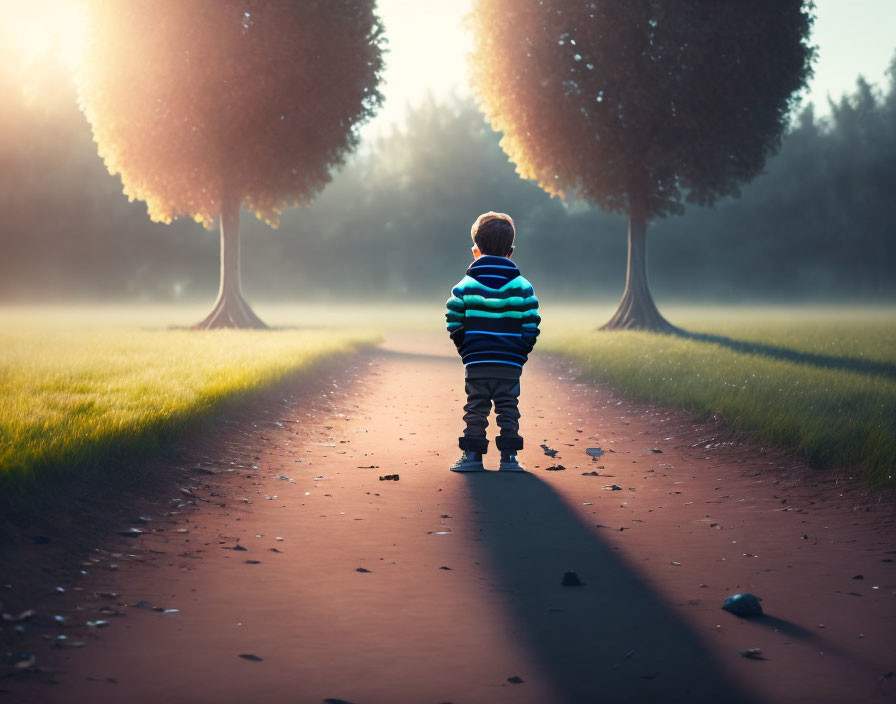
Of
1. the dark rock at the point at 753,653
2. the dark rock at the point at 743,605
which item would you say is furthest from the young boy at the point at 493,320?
the dark rock at the point at 753,653

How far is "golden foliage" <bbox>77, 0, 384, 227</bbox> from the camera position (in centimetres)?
2939

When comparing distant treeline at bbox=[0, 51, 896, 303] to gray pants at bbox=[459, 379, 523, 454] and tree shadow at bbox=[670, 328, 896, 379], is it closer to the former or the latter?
tree shadow at bbox=[670, 328, 896, 379]

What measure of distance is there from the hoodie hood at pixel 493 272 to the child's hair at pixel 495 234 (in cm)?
16

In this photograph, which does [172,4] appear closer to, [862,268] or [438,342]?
[438,342]

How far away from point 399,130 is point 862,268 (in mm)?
38688

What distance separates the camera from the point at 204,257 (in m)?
65.2

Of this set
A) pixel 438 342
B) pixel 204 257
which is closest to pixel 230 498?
pixel 438 342

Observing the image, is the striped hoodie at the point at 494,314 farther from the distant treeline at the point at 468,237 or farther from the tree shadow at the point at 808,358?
the distant treeline at the point at 468,237

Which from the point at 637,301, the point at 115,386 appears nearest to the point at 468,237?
the point at 637,301

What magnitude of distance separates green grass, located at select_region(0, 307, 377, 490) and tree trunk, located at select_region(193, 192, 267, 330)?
774 centimetres

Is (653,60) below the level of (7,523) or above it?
above

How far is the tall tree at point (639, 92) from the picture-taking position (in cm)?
2886

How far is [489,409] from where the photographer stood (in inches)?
363

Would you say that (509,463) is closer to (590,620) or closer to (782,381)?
(590,620)
